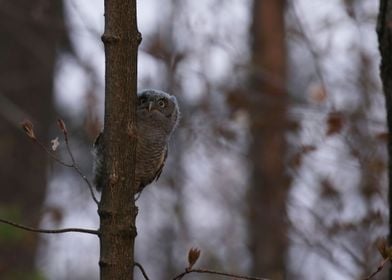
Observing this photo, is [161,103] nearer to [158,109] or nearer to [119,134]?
[158,109]

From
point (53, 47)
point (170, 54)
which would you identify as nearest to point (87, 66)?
point (53, 47)

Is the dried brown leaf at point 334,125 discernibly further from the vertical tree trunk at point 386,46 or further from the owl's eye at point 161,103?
the vertical tree trunk at point 386,46

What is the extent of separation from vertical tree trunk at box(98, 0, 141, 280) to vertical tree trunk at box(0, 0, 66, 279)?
18.3 feet

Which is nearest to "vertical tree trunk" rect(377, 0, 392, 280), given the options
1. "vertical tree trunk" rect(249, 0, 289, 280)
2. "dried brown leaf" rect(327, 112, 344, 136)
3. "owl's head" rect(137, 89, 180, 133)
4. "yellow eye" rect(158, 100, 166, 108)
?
"owl's head" rect(137, 89, 180, 133)

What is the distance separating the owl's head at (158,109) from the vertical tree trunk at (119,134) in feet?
4.87

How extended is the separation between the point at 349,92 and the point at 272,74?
1.12 meters

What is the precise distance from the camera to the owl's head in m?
4.16

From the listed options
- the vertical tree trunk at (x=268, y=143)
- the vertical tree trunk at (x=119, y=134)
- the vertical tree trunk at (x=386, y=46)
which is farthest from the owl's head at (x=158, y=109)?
the vertical tree trunk at (x=268, y=143)

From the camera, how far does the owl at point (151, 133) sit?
4125 mm

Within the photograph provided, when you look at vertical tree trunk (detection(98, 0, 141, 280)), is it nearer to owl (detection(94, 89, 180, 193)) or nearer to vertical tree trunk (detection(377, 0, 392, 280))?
vertical tree trunk (detection(377, 0, 392, 280))

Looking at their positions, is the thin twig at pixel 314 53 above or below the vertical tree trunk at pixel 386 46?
above

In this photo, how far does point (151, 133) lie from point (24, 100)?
17.3 feet

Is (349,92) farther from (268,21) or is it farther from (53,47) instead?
(53,47)

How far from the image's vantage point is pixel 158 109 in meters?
4.20
